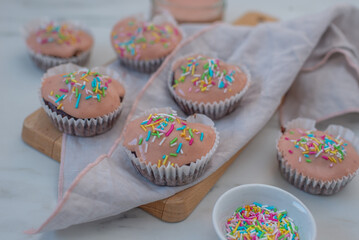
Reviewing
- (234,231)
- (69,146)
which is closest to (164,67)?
(69,146)

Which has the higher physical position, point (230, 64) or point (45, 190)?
point (230, 64)

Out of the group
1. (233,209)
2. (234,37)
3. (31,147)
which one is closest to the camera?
(233,209)

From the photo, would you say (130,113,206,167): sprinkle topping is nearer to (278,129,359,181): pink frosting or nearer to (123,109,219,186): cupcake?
(123,109,219,186): cupcake

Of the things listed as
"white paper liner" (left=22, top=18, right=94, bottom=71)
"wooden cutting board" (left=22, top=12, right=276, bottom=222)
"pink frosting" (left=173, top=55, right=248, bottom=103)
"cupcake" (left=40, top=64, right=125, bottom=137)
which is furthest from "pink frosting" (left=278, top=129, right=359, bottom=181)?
"white paper liner" (left=22, top=18, right=94, bottom=71)

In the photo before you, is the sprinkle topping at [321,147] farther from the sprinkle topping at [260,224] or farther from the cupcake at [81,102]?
the cupcake at [81,102]

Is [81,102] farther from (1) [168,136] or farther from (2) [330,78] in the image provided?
(2) [330,78]

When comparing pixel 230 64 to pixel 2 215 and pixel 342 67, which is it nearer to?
pixel 342 67

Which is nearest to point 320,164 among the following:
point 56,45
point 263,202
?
point 263,202
